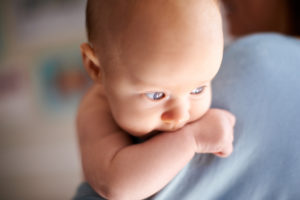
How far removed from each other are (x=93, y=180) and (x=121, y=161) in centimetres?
7

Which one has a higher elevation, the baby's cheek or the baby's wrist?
the baby's cheek

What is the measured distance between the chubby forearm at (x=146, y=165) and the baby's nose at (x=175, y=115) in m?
0.03

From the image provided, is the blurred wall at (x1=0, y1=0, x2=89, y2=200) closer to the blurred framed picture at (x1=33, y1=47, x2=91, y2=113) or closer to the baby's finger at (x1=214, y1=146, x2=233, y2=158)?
the blurred framed picture at (x1=33, y1=47, x2=91, y2=113)

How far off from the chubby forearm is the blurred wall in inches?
47.5

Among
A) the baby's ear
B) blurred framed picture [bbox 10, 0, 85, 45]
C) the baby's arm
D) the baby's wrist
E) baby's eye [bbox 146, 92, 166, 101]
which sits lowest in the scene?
blurred framed picture [bbox 10, 0, 85, 45]

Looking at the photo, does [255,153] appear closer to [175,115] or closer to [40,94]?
[175,115]

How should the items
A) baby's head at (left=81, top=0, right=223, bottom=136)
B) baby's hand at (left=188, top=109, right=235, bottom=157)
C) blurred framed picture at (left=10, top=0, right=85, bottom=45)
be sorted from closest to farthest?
baby's head at (left=81, top=0, right=223, bottom=136) → baby's hand at (left=188, top=109, right=235, bottom=157) → blurred framed picture at (left=10, top=0, right=85, bottom=45)

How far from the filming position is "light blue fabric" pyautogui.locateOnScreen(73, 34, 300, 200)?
54cm

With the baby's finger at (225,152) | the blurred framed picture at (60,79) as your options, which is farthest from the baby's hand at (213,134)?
the blurred framed picture at (60,79)

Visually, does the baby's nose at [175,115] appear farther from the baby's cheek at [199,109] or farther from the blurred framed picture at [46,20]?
the blurred framed picture at [46,20]

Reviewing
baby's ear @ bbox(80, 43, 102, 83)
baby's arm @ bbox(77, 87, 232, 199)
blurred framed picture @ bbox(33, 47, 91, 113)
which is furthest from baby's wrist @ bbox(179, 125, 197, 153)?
blurred framed picture @ bbox(33, 47, 91, 113)

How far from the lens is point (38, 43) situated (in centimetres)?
158

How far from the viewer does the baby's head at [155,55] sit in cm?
39

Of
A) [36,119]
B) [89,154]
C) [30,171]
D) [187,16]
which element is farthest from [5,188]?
[187,16]
